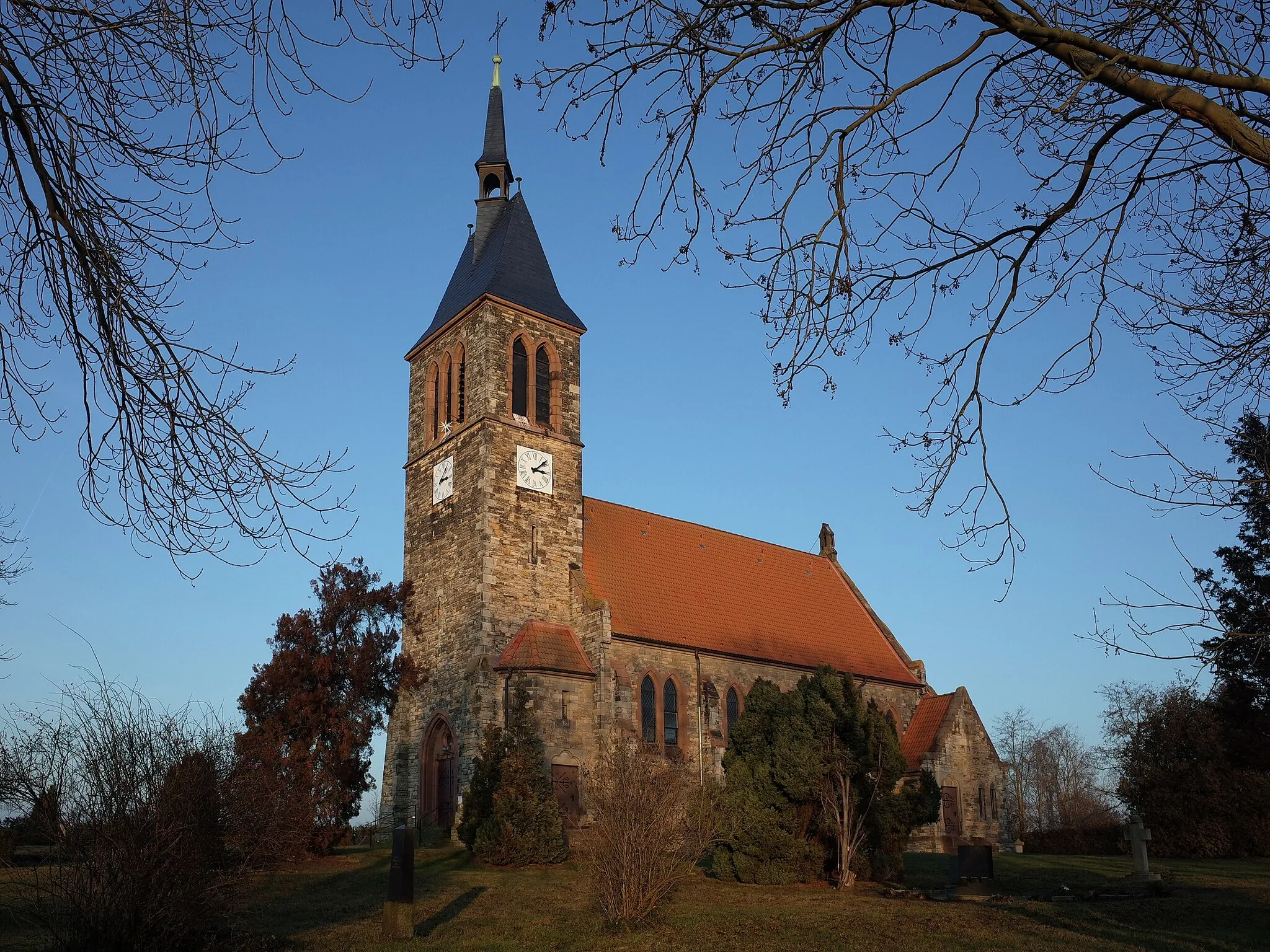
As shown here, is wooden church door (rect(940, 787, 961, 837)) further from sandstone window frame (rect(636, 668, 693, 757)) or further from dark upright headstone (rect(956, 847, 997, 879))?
dark upright headstone (rect(956, 847, 997, 879))

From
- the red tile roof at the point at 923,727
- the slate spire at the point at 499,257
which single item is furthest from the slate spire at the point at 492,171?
the red tile roof at the point at 923,727

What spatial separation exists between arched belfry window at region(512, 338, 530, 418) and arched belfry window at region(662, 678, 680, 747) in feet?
28.1

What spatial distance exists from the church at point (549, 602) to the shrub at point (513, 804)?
1705mm

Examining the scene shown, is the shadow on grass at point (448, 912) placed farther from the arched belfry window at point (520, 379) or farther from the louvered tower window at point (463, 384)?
the louvered tower window at point (463, 384)

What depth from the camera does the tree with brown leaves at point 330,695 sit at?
22172 millimetres

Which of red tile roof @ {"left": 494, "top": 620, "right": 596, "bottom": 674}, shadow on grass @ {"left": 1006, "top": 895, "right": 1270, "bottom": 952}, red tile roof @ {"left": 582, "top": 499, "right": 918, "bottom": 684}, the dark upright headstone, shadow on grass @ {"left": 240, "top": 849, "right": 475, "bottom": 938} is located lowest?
shadow on grass @ {"left": 1006, "top": 895, "right": 1270, "bottom": 952}

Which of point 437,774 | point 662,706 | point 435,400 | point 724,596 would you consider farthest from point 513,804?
point 435,400

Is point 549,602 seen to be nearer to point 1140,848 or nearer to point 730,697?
point 730,697

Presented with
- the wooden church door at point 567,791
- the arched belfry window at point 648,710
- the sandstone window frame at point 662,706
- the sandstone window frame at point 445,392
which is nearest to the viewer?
the wooden church door at point 567,791

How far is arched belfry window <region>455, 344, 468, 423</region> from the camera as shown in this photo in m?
30.1

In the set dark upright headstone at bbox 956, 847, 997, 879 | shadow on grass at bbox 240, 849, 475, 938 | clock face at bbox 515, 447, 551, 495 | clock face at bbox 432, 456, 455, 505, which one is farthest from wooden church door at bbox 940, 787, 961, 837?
clock face at bbox 432, 456, 455, 505

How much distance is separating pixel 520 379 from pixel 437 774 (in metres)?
11.0

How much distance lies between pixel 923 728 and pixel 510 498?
15886 millimetres

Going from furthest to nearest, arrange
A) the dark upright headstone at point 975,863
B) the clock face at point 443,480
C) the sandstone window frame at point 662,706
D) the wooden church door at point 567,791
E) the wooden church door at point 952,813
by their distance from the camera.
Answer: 1. the wooden church door at point 952,813
2. the clock face at point 443,480
3. the sandstone window frame at point 662,706
4. the wooden church door at point 567,791
5. the dark upright headstone at point 975,863
